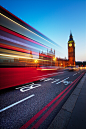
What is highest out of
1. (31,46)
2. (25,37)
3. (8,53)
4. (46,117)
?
(25,37)

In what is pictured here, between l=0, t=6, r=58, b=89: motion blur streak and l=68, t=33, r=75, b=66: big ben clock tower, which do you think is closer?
l=0, t=6, r=58, b=89: motion blur streak

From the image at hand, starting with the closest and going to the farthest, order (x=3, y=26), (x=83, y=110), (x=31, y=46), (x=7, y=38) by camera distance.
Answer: (x=83, y=110)
(x=3, y=26)
(x=7, y=38)
(x=31, y=46)

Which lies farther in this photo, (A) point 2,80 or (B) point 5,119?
(A) point 2,80

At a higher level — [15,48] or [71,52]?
[71,52]

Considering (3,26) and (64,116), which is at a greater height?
(3,26)

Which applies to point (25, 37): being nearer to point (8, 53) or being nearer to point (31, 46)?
point (31, 46)

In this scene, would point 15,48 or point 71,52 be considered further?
point 71,52

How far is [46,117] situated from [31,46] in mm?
4403

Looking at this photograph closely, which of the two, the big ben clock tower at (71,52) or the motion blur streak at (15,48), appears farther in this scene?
the big ben clock tower at (71,52)

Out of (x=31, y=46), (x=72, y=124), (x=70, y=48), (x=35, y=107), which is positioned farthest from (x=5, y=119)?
(x=70, y=48)

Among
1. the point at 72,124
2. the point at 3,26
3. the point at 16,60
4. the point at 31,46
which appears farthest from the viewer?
the point at 31,46

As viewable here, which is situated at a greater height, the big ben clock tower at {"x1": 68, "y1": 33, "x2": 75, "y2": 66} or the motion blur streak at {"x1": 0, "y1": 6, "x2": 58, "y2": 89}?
the big ben clock tower at {"x1": 68, "y1": 33, "x2": 75, "y2": 66}

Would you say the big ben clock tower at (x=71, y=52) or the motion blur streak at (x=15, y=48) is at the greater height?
the big ben clock tower at (x=71, y=52)

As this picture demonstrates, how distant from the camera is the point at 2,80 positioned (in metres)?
3.61
